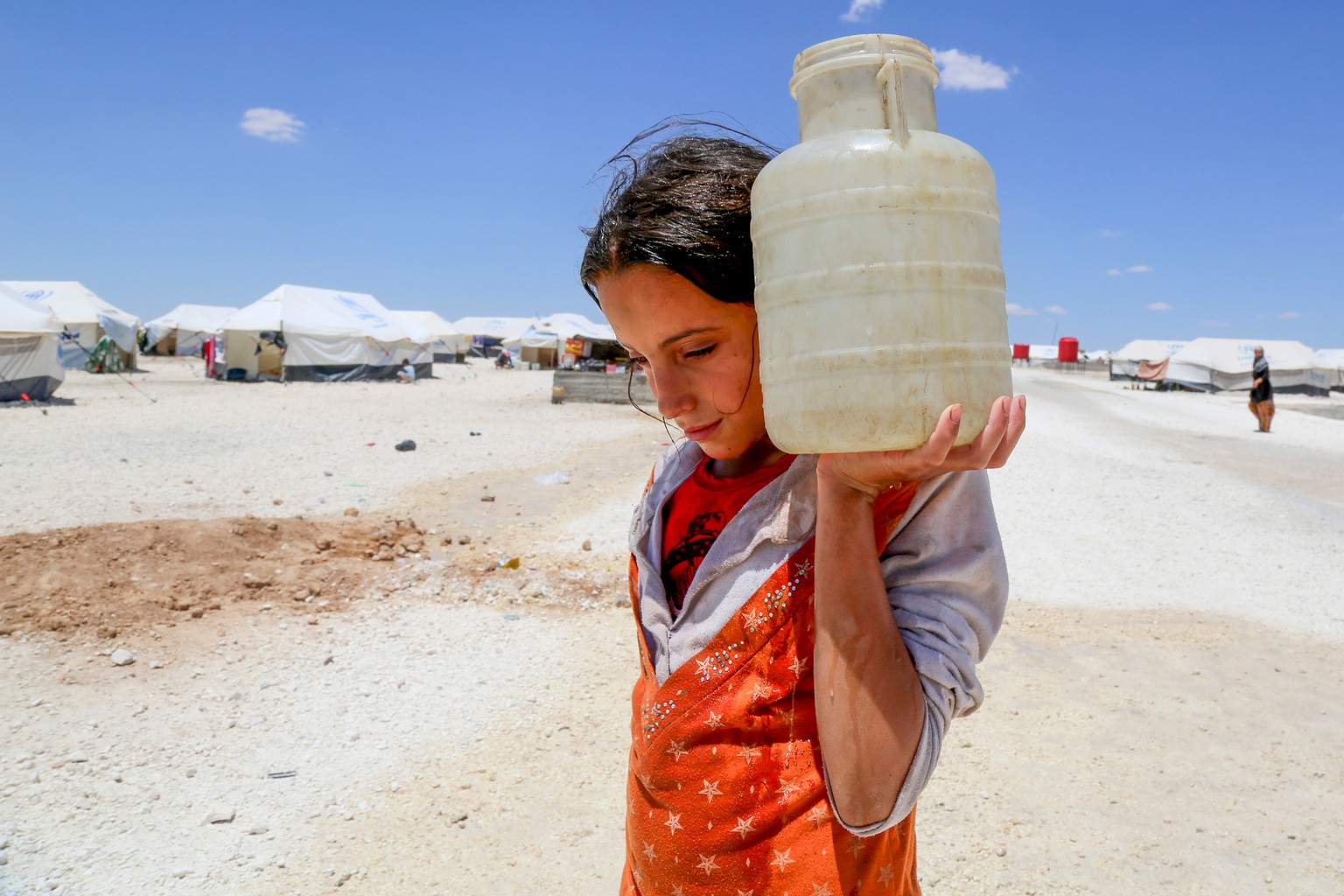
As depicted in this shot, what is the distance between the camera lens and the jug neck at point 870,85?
0.99m

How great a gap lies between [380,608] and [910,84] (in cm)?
484

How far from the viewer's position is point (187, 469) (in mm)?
9945

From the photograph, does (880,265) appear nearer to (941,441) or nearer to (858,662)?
(941,441)

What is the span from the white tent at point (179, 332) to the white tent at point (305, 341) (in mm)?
15594

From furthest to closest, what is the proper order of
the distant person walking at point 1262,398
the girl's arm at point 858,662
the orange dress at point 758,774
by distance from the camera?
the distant person walking at point 1262,398, the orange dress at point 758,774, the girl's arm at point 858,662

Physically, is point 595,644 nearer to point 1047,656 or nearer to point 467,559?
point 467,559

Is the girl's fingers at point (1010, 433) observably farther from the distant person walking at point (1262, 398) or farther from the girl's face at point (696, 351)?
the distant person walking at point (1262, 398)

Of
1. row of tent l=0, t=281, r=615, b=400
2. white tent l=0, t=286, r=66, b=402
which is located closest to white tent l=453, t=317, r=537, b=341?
row of tent l=0, t=281, r=615, b=400

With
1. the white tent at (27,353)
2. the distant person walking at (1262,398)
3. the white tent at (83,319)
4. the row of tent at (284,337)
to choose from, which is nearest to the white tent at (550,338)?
the row of tent at (284,337)

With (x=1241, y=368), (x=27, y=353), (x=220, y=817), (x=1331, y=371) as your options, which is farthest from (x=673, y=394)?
(x=1331, y=371)

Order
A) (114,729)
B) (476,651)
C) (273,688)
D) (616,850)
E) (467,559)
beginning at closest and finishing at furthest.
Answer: (616,850) → (114,729) → (273,688) → (476,651) → (467,559)

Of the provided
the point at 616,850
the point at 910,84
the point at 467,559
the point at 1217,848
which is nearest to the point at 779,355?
the point at 910,84

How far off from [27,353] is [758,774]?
22.3 metres

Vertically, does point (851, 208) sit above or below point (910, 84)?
below
